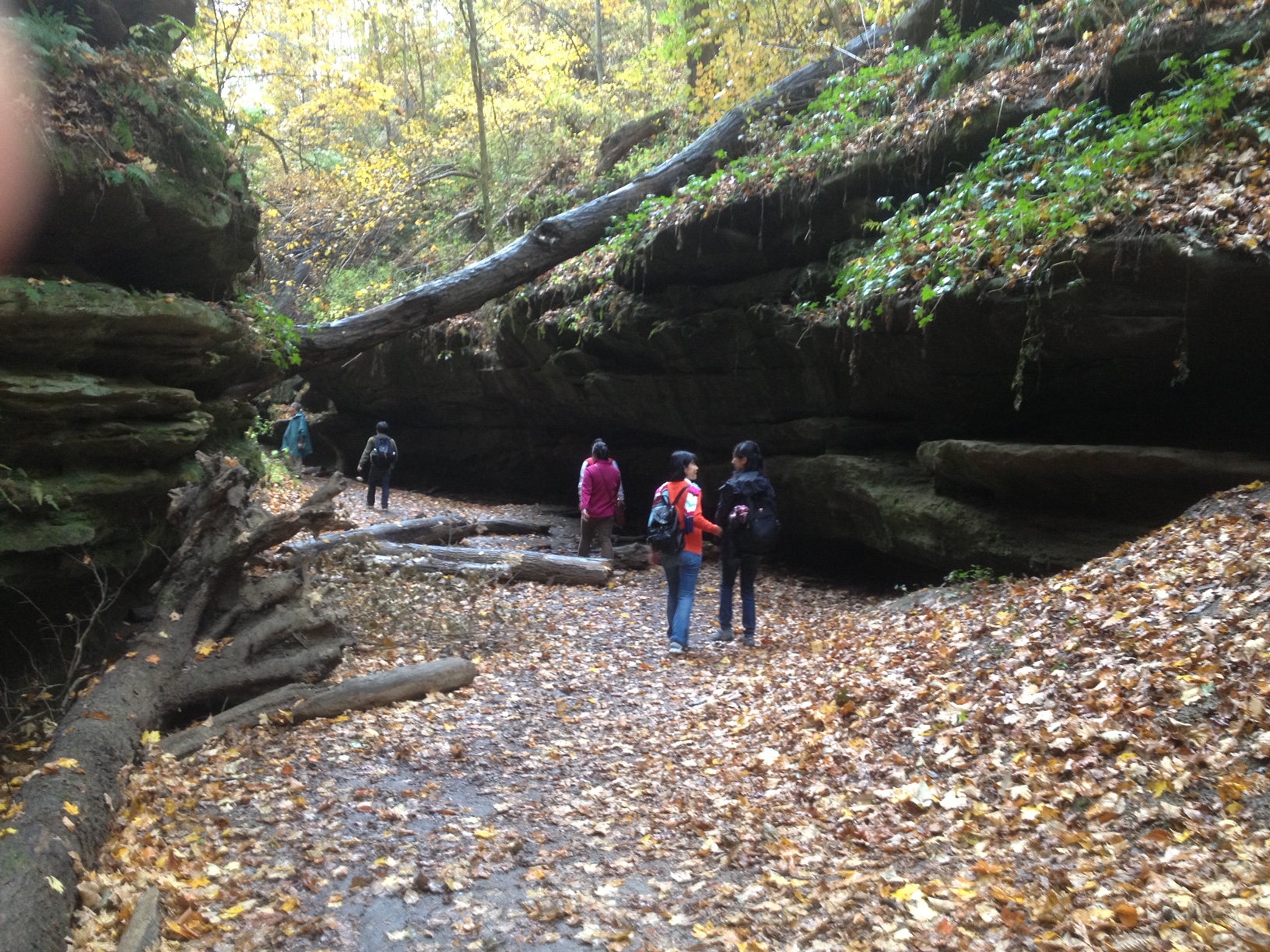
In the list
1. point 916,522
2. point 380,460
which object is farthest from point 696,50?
point 916,522

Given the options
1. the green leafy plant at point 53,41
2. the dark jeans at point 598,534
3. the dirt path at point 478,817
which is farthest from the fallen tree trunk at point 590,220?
the dirt path at point 478,817

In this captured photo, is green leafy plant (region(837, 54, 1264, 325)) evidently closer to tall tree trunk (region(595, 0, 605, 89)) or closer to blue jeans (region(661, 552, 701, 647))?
blue jeans (region(661, 552, 701, 647))

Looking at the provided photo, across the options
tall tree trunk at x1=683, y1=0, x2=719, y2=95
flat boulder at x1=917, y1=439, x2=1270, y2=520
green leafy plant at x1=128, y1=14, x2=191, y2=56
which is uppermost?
tall tree trunk at x1=683, y1=0, x2=719, y2=95

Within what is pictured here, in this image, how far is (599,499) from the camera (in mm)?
13258

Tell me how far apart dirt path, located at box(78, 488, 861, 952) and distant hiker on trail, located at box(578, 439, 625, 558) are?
Result: 13.6ft

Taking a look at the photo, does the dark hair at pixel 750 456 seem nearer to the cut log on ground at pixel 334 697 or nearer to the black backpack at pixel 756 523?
the black backpack at pixel 756 523

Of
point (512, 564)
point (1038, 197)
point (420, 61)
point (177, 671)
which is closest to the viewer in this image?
point (177, 671)

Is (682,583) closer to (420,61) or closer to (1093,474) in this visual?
(1093,474)

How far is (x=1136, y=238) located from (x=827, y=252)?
5.07 meters

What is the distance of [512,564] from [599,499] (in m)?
1.80

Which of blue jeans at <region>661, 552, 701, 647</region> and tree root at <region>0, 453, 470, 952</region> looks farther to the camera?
blue jeans at <region>661, 552, 701, 647</region>

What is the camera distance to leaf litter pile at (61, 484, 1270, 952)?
147 inches

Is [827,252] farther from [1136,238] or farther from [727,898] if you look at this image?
[727,898]

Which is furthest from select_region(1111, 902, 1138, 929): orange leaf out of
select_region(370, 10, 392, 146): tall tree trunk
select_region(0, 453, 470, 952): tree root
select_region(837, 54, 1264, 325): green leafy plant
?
select_region(370, 10, 392, 146): tall tree trunk
